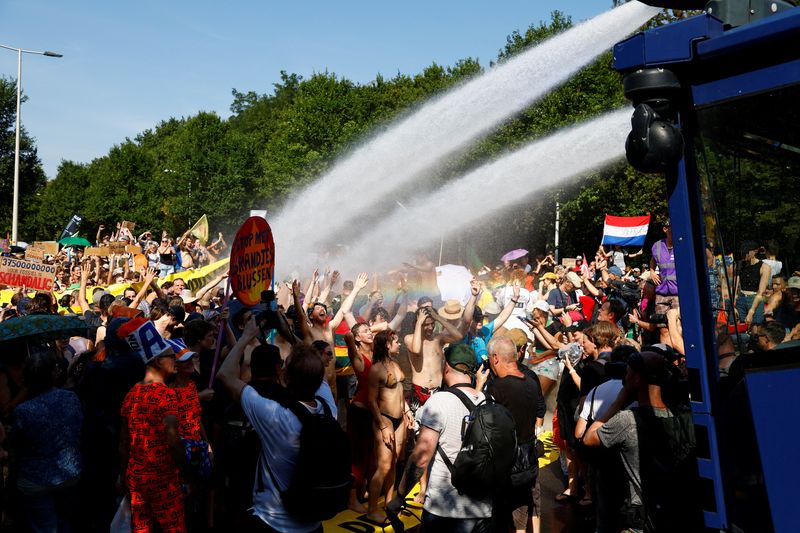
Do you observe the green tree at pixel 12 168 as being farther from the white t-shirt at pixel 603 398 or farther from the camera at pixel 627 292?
the white t-shirt at pixel 603 398

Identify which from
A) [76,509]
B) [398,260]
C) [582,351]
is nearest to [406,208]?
[398,260]

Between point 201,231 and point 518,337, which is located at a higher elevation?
point 201,231

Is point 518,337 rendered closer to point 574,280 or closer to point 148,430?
point 148,430

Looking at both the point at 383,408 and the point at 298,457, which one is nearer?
the point at 298,457

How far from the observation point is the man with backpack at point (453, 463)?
16.6 ft

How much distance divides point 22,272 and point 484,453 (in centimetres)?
980

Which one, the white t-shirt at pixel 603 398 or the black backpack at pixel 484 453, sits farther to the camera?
the white t-shirt at pixel 603 398

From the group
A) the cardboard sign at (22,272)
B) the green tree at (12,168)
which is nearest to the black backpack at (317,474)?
the cardboard sign at (22,272)

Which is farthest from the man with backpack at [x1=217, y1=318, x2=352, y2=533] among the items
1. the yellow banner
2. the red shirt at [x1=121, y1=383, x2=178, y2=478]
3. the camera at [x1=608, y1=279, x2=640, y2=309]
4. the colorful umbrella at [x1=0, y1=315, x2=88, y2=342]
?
the yellow banner

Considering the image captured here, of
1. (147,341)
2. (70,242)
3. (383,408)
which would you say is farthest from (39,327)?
(70,242)

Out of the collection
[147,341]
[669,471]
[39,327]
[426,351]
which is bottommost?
[426,351]

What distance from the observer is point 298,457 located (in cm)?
425

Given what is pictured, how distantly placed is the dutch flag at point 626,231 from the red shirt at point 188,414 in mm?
17690

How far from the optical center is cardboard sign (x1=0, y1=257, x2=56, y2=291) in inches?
484
